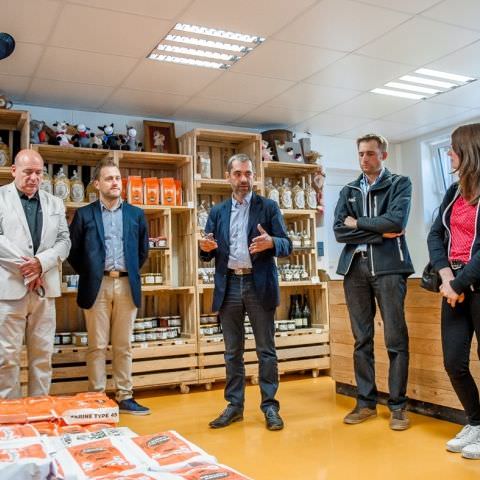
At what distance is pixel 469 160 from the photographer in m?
2.59

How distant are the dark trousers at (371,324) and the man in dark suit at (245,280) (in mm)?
466

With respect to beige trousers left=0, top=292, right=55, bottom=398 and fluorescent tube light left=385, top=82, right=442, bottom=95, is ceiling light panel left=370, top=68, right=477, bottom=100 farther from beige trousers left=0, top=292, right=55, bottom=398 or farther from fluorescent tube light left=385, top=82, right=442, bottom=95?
beige trousers left=0, top=292, right=55, bottom=398

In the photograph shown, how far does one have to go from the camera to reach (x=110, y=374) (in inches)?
181

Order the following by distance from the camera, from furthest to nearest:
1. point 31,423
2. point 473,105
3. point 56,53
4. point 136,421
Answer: point 473,105 → point 56,53 → point 136,421 → point 31,423

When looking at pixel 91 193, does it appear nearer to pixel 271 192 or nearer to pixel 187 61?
pixel 187 61

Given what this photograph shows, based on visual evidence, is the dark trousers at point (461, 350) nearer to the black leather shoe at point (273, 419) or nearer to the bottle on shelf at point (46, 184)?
the black leather shoe at point (273, 419)

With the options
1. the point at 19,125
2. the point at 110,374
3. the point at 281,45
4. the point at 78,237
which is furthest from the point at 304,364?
the point at 19,125

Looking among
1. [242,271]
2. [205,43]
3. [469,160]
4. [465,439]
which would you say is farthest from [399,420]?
[205,43]

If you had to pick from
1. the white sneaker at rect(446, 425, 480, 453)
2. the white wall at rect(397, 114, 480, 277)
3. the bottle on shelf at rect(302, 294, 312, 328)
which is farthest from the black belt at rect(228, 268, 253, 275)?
the white wall at rect(397, 114, 480, 277)

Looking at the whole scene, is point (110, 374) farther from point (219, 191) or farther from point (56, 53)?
point (56, 53)

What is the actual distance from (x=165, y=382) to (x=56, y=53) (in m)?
2.71

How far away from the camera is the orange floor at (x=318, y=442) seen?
244 centimetres

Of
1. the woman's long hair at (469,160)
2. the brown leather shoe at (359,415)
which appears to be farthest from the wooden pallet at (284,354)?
the woman's long hair at (469,160)

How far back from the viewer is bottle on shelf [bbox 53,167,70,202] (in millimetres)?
4593
